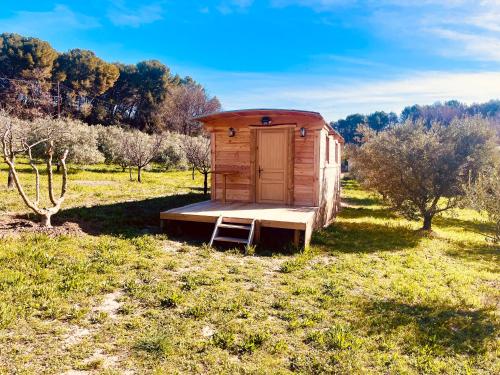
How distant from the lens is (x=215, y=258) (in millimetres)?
7086

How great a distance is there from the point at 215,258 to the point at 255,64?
27.6 metres

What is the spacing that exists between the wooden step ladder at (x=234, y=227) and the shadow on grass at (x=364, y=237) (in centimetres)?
189

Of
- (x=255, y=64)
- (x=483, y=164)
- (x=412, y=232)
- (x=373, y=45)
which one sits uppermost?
(x=255, y=64)

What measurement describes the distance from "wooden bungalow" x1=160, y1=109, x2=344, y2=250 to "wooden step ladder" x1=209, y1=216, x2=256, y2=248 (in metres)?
0.38

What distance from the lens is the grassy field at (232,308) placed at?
11.7 feet

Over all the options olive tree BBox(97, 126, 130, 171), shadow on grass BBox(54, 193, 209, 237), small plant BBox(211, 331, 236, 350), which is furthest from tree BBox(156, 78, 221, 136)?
small plant BBox(211, 331, 236, 350)

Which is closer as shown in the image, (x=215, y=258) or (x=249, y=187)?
(x=215, y=258)

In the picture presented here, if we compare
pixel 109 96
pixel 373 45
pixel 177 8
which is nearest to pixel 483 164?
pixel 373 45

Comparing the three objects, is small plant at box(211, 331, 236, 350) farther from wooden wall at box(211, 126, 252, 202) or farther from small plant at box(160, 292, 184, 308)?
wooden wall at box(211, 126, 252, 202)

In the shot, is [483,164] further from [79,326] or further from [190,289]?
[79,326]

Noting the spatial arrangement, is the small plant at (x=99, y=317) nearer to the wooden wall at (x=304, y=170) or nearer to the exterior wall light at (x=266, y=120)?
the wooden wall at (x=304, y=170)

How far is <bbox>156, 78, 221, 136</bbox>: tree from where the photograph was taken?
157ft

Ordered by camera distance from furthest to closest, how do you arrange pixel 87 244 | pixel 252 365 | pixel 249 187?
pixel 249 187 → pixel 87 244 → pixel 252 365

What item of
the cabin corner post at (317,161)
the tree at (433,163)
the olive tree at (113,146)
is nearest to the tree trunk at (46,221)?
the cabin corner post at (317,161)
